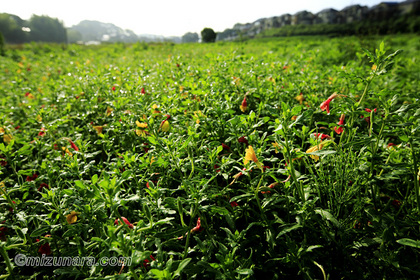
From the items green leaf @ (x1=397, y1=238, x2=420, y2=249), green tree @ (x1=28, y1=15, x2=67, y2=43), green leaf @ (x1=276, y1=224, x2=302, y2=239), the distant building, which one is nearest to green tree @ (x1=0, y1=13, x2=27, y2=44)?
green tree @ (x1=28, y1=15, x2=67, y2=43)

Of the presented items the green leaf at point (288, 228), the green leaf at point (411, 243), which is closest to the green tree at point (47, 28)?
the green leaf at point (288, 228)

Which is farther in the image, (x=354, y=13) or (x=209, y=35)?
(x=354, y=13)

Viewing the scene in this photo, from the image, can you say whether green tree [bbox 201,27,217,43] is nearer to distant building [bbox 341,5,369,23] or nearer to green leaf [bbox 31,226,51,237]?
green leaf [bbox 31,226,51,237]

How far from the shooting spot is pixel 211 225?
1319mm

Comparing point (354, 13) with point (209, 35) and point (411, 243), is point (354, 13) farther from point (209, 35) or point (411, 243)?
point (411, 243)

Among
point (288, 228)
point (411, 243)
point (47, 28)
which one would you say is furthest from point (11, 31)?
point (411, 243)

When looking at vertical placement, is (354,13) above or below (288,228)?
above

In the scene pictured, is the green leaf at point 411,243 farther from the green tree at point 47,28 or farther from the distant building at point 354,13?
the green tree at point 47,28

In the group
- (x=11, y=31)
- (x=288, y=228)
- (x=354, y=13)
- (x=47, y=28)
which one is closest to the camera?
(x=288, y=228)

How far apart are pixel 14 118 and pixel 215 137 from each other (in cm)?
272

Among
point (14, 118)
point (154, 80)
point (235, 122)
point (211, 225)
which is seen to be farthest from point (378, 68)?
point (14, 118)

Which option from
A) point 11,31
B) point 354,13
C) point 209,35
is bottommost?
point 209,35

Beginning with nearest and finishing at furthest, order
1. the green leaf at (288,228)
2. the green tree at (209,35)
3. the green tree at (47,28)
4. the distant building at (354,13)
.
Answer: the green leaf at (288,228) → the green tree at (209,35) → the distant building at (354,13) → the green tree at (47,28)

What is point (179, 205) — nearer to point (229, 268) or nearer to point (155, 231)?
point (155, 231)
